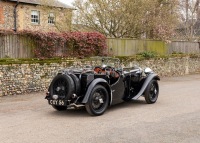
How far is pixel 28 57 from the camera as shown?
44.7 ft

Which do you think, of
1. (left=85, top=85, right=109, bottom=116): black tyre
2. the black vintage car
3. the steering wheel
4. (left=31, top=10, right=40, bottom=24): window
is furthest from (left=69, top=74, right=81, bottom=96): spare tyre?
(left=31, top=10, right=40, bottom=24): window

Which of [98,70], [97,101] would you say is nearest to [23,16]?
[98,70]

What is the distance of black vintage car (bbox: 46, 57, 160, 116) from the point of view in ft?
26.0

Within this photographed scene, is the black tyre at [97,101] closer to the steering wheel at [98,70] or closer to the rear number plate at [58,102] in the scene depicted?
the rear number plate at [58,102]

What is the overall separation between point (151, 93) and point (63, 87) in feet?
10.7

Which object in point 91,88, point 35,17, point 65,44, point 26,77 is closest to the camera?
point 91,88

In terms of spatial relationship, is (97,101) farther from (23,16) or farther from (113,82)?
(23,16)

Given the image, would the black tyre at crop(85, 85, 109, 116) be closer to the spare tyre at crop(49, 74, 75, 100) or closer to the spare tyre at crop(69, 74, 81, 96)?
the spare tyre at crop(69, 74, 81, 96)

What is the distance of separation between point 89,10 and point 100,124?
1317 cm

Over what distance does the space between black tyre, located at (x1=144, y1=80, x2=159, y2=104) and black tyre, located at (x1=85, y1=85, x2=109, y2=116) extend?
6.04 feet

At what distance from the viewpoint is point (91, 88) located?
7.95m

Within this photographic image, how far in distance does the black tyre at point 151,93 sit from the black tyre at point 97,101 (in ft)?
6.04

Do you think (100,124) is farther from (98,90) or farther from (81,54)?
(81,54)

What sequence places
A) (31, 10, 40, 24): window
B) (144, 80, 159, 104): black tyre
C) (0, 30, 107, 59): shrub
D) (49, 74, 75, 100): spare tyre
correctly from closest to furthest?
(49, 74, 75, 100): spare tyre, (144, 80, 159, 104): black tyre, (0, 30, 107, 59): shrub, (31, 10, 40, 24): window
